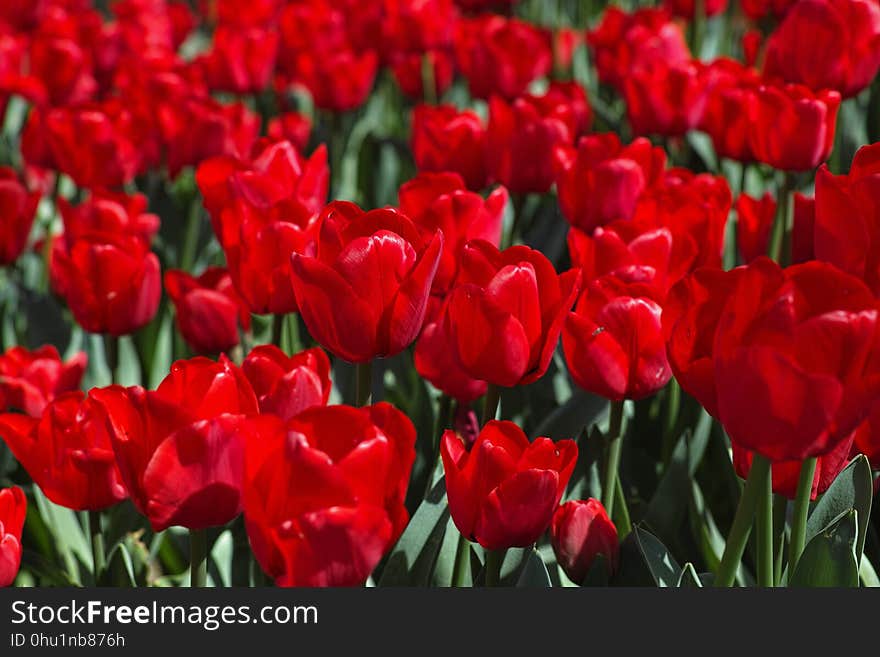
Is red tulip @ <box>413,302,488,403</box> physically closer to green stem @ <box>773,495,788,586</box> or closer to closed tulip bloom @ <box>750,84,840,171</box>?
green stem @ <box>773,495,788,586</box>

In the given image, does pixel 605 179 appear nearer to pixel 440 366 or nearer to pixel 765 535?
pixel 440 366

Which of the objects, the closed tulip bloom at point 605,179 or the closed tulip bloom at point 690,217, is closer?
the closed tulip bloom at point 690,217

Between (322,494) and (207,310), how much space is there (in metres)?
0.74

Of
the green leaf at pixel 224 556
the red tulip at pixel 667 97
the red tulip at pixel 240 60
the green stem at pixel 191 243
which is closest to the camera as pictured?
the green leaf at pixel 224 556

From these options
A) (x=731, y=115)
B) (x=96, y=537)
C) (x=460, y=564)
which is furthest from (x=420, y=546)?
(x=731, y=115)

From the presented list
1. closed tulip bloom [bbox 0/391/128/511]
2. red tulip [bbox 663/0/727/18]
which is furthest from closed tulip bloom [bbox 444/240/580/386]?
red tulip [bbox 663/0/727/18]

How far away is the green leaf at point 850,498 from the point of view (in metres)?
0.97

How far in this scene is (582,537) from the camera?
983mm

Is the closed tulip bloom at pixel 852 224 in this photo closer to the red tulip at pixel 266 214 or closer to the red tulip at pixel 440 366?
the red tulip at pixel 440 366

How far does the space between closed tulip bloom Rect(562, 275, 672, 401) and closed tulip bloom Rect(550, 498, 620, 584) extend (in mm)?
107

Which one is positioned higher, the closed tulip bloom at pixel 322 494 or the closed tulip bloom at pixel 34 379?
the closed tulip bloom at pixel 322 494

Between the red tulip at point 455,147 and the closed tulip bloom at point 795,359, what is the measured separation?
37.1 inches

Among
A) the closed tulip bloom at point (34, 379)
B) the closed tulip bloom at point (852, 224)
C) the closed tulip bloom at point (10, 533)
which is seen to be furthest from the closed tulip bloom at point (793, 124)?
the closed tulip bloom at point (10, 533)

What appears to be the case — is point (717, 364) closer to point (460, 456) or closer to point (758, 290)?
point (758, 290)
